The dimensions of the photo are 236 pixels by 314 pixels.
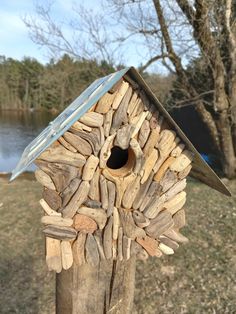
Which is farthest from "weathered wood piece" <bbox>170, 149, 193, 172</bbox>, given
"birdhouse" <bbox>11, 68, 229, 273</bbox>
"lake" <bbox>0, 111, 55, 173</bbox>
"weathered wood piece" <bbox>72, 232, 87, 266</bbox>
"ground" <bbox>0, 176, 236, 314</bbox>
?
"lake" <bbox>0, 111, 55, 173</bbox>

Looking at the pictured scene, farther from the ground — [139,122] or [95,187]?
[139,122]

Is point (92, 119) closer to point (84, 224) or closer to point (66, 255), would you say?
point (84, 224)

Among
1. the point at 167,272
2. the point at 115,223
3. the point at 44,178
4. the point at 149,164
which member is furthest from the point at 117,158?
the point at 167,272

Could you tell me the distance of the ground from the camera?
127 inches

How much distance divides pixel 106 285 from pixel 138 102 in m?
0.99

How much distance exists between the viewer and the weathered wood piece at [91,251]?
1478 mm

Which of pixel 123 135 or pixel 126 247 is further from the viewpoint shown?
pixel 126 247

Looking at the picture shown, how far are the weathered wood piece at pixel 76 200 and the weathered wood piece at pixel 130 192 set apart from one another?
0.21 metres

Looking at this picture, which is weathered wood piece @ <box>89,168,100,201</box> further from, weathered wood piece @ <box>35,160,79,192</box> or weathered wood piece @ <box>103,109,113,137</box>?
weathered wood piece @ <box>103,109,113,137</box>

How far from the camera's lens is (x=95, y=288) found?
61.6 inches

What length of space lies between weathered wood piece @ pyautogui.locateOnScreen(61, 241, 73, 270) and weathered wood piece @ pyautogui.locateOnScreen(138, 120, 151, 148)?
2.04 feet

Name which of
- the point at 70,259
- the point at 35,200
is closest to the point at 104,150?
the point at 70,259

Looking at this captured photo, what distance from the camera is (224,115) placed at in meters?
7.00

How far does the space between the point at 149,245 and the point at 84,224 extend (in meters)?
0.39
